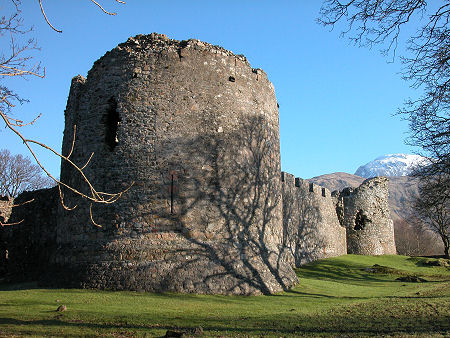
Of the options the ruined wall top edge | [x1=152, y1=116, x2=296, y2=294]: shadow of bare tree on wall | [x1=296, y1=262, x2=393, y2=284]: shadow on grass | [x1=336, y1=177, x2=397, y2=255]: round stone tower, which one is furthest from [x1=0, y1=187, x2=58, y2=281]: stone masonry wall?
[x1=336, y1=177, x2=397, y2=255]: round stone tower

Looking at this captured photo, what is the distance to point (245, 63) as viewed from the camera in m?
13.9

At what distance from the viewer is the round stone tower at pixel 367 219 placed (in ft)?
105

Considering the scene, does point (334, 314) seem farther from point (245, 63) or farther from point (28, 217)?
point (28, 217)

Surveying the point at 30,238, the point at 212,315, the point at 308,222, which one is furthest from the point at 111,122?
the point at 308,222

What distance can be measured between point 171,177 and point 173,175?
0.27ft

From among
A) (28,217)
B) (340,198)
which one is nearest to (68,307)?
(28,217)

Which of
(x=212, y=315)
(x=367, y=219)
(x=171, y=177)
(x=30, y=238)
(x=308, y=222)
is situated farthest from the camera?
(x=367, y=219)

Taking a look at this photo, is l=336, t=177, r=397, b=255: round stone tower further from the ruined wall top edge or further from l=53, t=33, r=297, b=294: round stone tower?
the ruined wall top edge

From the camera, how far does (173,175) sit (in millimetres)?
12023

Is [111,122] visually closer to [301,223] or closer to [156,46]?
[156,46]

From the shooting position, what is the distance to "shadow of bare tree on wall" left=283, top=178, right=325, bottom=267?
892 inches

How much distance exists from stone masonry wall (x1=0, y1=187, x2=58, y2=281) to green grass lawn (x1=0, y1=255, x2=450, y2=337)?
18.3ft

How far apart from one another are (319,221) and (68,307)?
63.3 ft

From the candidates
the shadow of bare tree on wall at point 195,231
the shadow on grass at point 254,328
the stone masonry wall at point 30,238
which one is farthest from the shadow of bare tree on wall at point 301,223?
the shadow on grass at point 254,328
